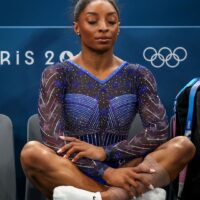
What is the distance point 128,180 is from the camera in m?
1.74

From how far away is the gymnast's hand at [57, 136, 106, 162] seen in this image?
179cm

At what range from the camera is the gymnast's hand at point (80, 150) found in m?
1.79

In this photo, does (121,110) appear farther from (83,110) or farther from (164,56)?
(164,56)

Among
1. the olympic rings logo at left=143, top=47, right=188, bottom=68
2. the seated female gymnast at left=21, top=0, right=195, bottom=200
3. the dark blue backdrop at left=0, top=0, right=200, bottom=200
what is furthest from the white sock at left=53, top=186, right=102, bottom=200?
the olympic rings logo at left=143, top=47, right=188, bottom=68

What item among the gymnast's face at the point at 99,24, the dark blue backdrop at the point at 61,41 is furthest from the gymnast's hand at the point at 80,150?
the dark blue backdrop at the point at 61,41

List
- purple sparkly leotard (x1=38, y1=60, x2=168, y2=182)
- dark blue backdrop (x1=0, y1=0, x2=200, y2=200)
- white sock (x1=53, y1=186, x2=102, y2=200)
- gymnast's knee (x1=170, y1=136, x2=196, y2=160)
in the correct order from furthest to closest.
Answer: dark blue backdrop (x1=0, y1=0, x2=200, y2=200) < purple sparkly leotard (x1=38, y1=60, x2=168, y2=182) < gymnast's knee (x1=170, y1=136, x2=196, y2=160) < white sock (x1=53, y1=186, x2=102, y2=200)

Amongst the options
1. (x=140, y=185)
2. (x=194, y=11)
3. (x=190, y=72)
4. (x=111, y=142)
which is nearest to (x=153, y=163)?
(x=140, y=185)

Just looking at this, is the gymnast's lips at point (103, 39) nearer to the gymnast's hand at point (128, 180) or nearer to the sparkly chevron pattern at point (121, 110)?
the sparkly chevron pattern at point (121, 110)

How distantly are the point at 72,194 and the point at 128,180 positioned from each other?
196 mm

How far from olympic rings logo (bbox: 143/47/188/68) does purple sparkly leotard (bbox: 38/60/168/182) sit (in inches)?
20.8

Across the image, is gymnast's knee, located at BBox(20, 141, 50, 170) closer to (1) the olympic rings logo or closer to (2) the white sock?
(2) the white sock

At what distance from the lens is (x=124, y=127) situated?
200 centimetres

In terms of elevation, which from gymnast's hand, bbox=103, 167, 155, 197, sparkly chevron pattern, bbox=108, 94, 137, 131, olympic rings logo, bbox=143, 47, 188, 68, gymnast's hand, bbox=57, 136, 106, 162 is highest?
olympic rings logo, bbox=143, 47, 188, 68

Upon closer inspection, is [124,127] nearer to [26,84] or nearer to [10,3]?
[26,84]
